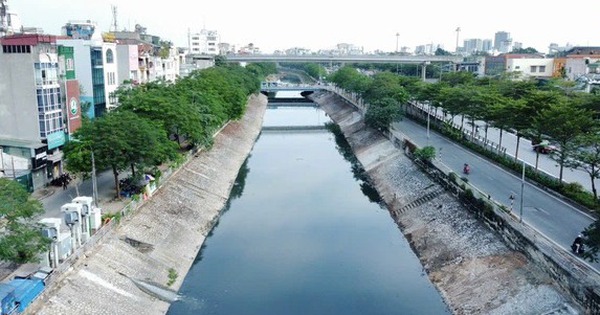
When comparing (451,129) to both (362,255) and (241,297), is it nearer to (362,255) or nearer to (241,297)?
(362,255)

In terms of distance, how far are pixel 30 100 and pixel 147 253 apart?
1962 centimetres

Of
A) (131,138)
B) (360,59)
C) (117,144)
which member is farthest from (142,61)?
(360,59)

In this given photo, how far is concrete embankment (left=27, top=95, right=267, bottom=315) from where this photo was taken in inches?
1058

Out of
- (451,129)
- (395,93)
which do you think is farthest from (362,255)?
(395,93)

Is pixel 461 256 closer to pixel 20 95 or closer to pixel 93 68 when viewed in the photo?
pixel 20 95

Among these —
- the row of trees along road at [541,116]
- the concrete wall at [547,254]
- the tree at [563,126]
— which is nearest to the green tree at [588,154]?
the row of trees along road at [541,116]

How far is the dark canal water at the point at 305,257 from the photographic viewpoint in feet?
Result: 103

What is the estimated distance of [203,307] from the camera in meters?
30.4

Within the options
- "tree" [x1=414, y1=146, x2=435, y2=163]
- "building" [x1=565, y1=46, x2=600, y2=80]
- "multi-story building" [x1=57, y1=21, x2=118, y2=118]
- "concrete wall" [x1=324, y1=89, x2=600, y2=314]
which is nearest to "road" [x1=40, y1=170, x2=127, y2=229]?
"multi-story building" [x1=57, y1=21, x2=118, y2=118]

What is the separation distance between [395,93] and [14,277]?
65457 mm

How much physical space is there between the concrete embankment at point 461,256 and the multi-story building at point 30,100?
30.4 meters

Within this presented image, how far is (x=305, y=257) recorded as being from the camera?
38.2 metres

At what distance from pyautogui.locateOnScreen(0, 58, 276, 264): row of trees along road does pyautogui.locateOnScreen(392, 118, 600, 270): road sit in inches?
1027

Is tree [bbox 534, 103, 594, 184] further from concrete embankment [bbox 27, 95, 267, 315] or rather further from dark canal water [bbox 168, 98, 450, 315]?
concrete embankment [bbox 27, 95, 267, 315]
